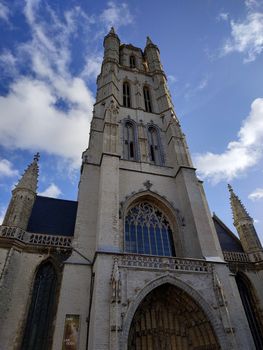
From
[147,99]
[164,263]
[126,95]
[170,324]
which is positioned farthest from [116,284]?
[147,99]

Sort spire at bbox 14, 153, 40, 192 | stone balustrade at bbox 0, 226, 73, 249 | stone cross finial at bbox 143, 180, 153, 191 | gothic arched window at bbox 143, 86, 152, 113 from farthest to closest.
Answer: gothic arched window at bbox 143, 86, 152, 113
stone cross finial at bbox 143, 180, 153, 191
spire at bbox 14, 153, 40, 192
stone balustrade at bbox 0, 226, 73, 249

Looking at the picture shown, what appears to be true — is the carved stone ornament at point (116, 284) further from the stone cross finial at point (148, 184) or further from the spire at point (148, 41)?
the spire at point (148, 41)

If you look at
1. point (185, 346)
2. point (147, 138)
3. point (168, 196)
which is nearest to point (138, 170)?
point (168, 196)

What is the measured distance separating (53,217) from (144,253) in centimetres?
544

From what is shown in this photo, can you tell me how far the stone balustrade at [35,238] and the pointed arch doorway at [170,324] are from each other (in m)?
4.28

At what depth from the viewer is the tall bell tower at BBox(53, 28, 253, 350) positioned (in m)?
8.60

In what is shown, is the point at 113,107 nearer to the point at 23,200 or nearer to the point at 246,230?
the point at 23,200

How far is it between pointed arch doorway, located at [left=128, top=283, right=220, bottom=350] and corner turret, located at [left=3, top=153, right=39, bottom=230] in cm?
Result: 639

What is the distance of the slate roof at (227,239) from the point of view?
580 inches

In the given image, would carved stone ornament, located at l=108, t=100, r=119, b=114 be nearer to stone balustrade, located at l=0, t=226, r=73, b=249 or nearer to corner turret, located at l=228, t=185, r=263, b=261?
stone balustrade, located at l=0, t=226, r=73, b=249

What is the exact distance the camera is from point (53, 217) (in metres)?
13.5

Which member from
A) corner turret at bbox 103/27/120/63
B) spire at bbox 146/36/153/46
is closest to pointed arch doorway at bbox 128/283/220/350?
corner turret at bbox 103/27/120/63

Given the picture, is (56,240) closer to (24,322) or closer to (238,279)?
(24,322)

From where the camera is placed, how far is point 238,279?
42.2 feet
